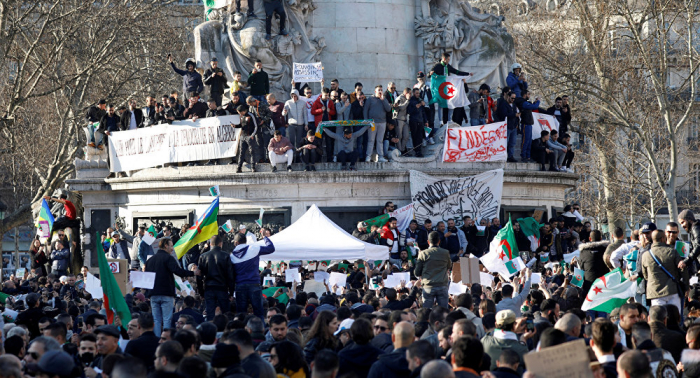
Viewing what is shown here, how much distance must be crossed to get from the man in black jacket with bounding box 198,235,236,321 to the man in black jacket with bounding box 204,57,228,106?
10.9 m

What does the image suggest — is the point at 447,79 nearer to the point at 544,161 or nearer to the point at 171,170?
the point at 544,161

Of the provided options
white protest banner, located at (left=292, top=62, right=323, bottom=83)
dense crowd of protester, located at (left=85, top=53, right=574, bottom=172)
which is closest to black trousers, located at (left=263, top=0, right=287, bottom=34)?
white protest banner, located at (left=292, top=62, right=323, bottom=83)

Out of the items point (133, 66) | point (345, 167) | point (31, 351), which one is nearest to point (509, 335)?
point (31, 351)

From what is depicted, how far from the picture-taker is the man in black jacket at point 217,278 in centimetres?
1636

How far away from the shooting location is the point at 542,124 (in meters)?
28.3

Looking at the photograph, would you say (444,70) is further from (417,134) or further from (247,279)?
(247,279)

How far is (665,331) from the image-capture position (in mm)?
10508

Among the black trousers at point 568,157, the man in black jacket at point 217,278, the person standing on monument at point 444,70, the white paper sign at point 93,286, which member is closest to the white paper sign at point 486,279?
the man in black jacket at point 217,278

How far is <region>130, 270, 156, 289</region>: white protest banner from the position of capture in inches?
620

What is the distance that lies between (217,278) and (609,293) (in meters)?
5.46

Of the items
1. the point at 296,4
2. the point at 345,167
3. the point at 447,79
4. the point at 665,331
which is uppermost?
the point at 296,4

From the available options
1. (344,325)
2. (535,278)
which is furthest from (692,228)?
(344,325)

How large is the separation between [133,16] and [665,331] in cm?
3071

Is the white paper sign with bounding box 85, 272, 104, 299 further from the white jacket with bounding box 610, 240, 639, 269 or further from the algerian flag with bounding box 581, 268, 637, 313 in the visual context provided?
the white jacket with bounding box 610, 240, 639, 269
